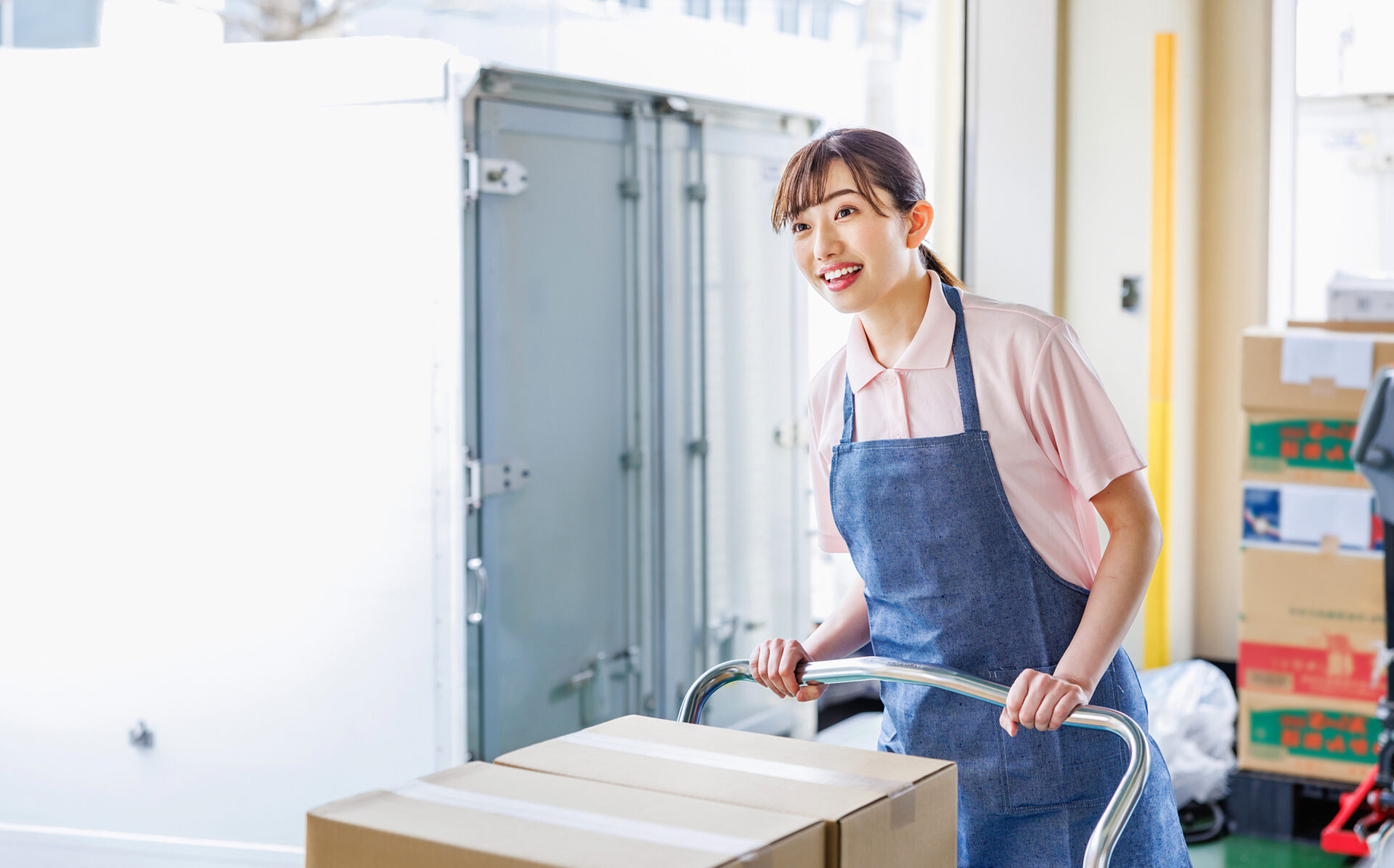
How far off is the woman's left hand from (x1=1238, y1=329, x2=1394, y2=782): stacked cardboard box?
226 cm

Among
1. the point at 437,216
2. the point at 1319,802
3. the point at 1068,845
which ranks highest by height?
the point at 437,216

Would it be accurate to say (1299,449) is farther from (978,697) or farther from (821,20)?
(821,20)

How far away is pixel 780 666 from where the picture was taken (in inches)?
54.9

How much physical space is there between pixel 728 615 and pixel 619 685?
488 mm

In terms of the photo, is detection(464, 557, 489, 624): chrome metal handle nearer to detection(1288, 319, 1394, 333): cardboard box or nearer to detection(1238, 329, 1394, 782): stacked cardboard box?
detection(1238, 329, 1394, 782): stacked cardboard box

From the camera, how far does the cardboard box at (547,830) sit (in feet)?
2.80

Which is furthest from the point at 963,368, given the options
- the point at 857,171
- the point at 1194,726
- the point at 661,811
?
the point at 1194,726

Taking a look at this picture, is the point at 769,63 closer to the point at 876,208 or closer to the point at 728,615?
the point at 728,615

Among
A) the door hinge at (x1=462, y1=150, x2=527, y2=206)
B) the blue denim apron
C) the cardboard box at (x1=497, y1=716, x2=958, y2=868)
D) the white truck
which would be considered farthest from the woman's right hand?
the door hinge at (x1=462, y1=150, x2=527, y2=206)

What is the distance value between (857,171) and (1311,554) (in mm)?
2320

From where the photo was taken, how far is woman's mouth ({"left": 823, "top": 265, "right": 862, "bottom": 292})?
53.7 inches

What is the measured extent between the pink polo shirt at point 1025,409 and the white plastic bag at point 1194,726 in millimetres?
2293

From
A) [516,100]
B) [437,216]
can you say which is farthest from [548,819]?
[516,100]

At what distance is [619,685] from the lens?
3.35 metres
